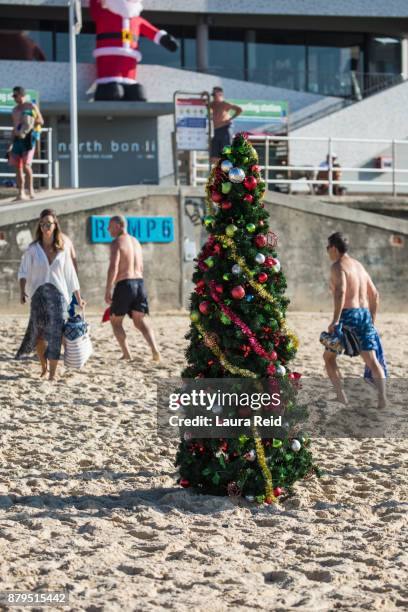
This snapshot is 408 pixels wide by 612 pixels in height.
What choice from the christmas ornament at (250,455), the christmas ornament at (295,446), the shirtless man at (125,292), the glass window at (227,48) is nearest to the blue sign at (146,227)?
the shirtless man at (125,292)

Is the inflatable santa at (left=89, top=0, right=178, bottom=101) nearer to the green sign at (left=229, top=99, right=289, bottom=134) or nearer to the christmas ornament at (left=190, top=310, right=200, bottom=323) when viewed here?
the green sign at (left=229, top=99, right=289, bottom=134)

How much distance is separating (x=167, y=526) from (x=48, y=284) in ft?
15.8

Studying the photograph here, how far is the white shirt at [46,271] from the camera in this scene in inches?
413

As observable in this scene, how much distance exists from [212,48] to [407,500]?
2394cm

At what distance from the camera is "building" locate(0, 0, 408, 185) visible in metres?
26.4

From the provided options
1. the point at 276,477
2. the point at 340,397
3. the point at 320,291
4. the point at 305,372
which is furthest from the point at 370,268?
the point at 276,477

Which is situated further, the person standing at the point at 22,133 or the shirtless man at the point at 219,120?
the shirtless man at the point at 219,120

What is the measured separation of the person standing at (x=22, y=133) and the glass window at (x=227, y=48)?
44.7ft

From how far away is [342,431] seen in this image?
878 centimetres

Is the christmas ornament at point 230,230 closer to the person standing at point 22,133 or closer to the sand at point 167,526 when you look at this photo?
the sand at point 167,526

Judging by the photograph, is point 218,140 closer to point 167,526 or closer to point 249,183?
point 249,183

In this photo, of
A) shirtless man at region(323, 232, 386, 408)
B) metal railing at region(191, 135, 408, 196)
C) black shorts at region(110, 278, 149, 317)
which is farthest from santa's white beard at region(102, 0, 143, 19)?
shirtless man at region(323, 232, 386, 408)

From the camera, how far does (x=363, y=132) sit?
2783cm

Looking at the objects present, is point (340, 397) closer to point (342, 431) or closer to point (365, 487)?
point (342, 431)
